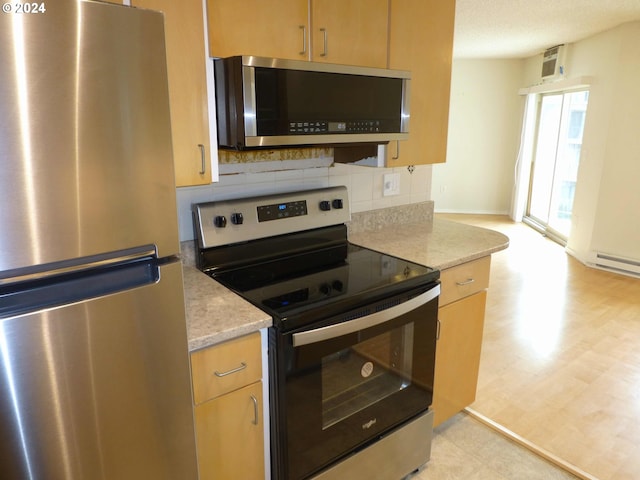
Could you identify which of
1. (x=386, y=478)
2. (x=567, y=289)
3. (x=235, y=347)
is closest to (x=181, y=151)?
(x=235, y=347)

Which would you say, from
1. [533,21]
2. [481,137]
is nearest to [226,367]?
[533,21]

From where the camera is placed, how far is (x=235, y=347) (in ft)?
4.31

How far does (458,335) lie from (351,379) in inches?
27.4

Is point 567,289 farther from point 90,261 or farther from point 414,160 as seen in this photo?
point 90,261

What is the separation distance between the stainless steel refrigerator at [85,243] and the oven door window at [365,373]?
0.64m

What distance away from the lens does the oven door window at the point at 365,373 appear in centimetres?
155

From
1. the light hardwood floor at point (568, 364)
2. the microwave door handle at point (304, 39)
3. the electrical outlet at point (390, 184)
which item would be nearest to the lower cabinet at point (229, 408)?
the microwave door handle at point (304, 39)

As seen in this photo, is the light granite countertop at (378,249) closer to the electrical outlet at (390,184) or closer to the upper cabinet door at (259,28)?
the electrical outlet at (390,184)

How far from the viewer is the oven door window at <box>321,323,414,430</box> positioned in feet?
5.09

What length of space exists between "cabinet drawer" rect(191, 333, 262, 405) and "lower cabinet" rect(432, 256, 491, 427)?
91 cm

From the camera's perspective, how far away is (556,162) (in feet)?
19.6

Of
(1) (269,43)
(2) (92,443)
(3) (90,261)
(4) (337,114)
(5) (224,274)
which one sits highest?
(1) (269,43)

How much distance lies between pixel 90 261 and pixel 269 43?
0.99 metres

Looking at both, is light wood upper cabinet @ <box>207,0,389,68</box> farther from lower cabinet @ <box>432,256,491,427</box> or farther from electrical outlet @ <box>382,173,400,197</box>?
lower cabinet @ <box>432,256,491,427</box>
